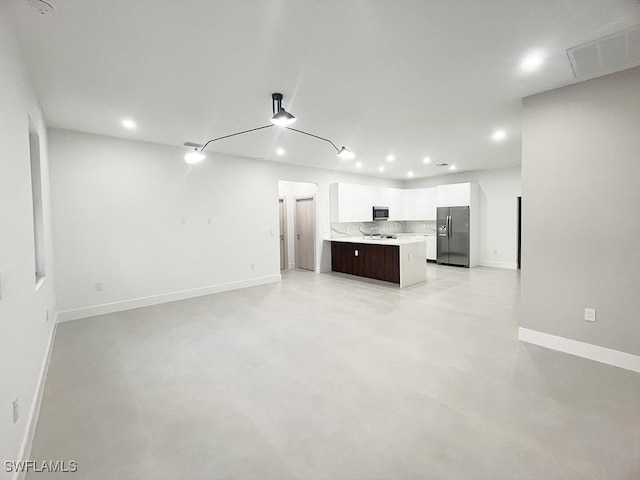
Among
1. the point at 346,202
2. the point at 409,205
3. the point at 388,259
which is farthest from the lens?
the point at 409,205

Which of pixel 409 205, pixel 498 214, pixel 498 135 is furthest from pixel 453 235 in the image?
pixel 498 135

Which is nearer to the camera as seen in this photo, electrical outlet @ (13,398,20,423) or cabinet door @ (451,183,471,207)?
electrical outlet @ (13,398,20,423)

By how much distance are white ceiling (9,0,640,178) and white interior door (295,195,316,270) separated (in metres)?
3.75

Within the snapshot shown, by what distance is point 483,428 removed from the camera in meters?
1.98

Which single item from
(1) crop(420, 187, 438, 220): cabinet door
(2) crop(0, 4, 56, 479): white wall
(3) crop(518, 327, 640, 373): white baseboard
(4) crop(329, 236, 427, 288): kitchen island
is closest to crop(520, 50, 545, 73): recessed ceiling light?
(3) crop(518, 327, 640, 373): white baseboard

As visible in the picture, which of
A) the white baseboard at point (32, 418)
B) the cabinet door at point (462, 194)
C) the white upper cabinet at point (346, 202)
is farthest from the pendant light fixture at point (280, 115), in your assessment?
the cabinet door at point (462, 194)

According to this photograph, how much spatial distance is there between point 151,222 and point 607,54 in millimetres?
5929

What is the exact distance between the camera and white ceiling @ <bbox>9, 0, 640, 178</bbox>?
1.95 m

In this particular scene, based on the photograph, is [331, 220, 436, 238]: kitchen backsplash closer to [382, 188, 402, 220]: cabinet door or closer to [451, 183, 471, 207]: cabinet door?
[382, 188, 402, 220]: cabinet door

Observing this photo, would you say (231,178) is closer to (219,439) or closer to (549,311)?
(219,439)

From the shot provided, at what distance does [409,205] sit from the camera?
9.70 m

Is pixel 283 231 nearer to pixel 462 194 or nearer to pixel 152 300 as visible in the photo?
pixel 152 300

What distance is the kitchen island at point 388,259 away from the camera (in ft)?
20.2

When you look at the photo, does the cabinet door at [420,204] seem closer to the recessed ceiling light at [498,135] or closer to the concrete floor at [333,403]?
the recessed ceiling light at [498,135]
